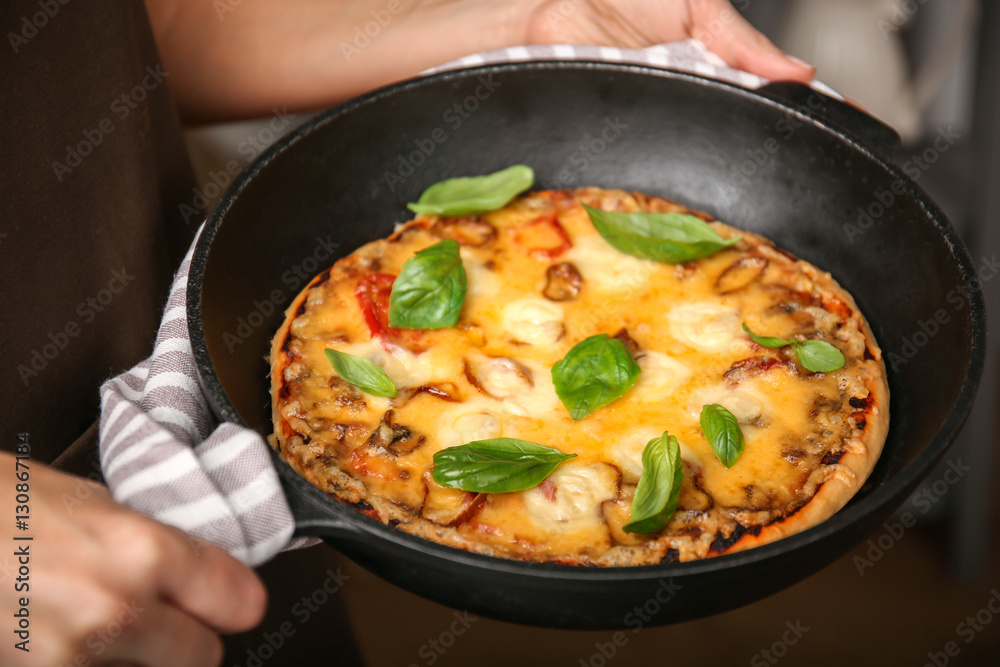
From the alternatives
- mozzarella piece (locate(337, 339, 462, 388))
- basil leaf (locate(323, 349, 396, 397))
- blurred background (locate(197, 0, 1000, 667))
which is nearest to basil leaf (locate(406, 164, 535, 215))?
mozzarella piece (locate(337, 339, 462, 388))

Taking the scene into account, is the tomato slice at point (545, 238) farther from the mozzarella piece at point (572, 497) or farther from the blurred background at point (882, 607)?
the blurred background at point (882, 607)

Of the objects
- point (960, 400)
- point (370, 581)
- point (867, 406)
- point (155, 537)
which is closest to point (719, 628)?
point (370, 581)

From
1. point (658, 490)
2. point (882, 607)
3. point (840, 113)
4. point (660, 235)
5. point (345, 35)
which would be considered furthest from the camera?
point (882, 607)

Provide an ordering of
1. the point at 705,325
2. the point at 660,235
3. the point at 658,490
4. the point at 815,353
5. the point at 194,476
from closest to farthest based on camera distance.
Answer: the point at 194,476
the point at 658,490
the point at 815,353
the point at 705,325
the point at 660,235

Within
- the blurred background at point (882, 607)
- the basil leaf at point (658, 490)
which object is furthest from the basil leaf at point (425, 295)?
the blurred background at point (882, 607)

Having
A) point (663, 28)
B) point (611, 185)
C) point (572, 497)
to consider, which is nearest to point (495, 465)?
point (572, 497)

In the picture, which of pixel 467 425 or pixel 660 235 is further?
pixel 660 235

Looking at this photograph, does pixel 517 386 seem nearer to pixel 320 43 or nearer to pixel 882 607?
pixel 320 43
